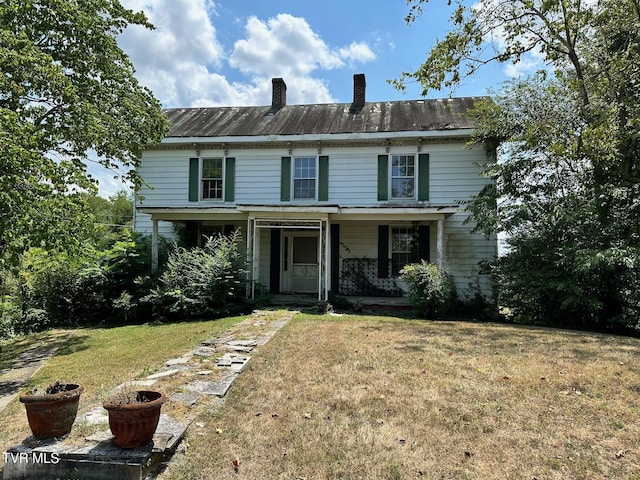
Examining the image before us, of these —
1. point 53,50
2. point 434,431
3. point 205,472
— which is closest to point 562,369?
point 434,431

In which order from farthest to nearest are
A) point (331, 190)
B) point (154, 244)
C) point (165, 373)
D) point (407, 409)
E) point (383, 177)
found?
point (331, 190), point (383, 177), point (154, 244), point (165, 373), point (407, 409)

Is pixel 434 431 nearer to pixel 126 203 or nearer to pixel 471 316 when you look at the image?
pixel 471 316

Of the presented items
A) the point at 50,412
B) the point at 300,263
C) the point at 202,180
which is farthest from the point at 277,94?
the point at 50,412

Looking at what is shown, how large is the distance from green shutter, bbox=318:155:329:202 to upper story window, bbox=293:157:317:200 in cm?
23

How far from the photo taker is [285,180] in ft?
42.7

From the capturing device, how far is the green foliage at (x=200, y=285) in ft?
33.2

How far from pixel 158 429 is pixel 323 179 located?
33.2 feet

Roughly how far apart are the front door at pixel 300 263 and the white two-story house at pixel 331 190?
0.11 ft

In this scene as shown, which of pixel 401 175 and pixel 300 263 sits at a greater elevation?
pixel 401 175

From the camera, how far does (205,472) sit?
3.07 metres

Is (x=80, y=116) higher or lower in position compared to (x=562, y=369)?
higher

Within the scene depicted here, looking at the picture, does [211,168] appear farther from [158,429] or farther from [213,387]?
[158,429]

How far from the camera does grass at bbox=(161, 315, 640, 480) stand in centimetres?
312

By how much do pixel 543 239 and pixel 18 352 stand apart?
11.9m
